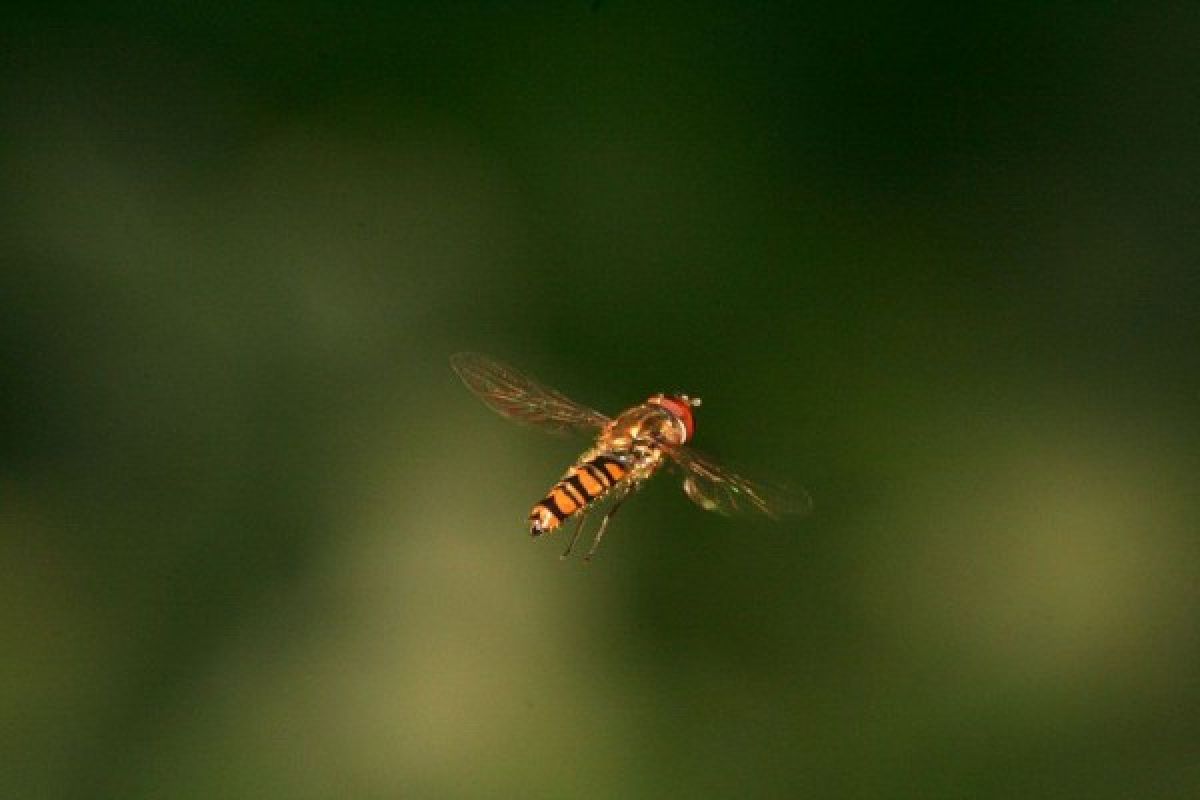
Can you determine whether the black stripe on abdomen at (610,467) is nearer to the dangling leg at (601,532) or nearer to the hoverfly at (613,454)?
the hoverfly at (613,454)

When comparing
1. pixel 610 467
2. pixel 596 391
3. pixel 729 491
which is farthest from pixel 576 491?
pixel 596 391

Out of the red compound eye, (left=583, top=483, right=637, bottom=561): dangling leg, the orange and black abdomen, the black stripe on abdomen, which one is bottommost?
the orange and black abdomen

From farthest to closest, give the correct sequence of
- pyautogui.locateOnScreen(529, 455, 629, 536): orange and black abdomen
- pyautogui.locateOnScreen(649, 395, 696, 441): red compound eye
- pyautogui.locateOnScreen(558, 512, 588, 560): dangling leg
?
pyautogui.locateOnScreen(558, 512, 588, 560): dangling leg → pyautogui.locateOnScreen(649, 395, 696, 441): red compound eye → pyautogui.locateOnScreen(529, 455, 629, 536): orange and black abdomen

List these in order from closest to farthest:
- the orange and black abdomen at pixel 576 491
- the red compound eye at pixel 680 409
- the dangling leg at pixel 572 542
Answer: the orange and black abdomen at pixel 576 491 < the red compound eye at pixel 680 409 < the dangling leg at pixel 572 542

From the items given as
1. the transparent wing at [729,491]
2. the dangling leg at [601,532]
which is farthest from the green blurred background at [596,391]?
the transparent wing at [729,491]

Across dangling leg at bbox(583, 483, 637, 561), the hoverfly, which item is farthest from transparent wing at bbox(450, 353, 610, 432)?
dangling leg at bbox(583, 483, 637, 561)

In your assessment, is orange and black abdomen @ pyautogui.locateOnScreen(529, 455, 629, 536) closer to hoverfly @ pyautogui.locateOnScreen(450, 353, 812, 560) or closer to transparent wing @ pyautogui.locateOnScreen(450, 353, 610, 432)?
hoverfly @ pyautogui.locateOnScreen(450, 353, 812, 560)

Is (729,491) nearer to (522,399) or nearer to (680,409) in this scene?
(680,409)

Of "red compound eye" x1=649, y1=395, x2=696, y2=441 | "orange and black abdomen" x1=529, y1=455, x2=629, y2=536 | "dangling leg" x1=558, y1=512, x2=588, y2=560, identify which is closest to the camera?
"orange and black abdomen" x1=529, y1=455, x2=629, y2=536
